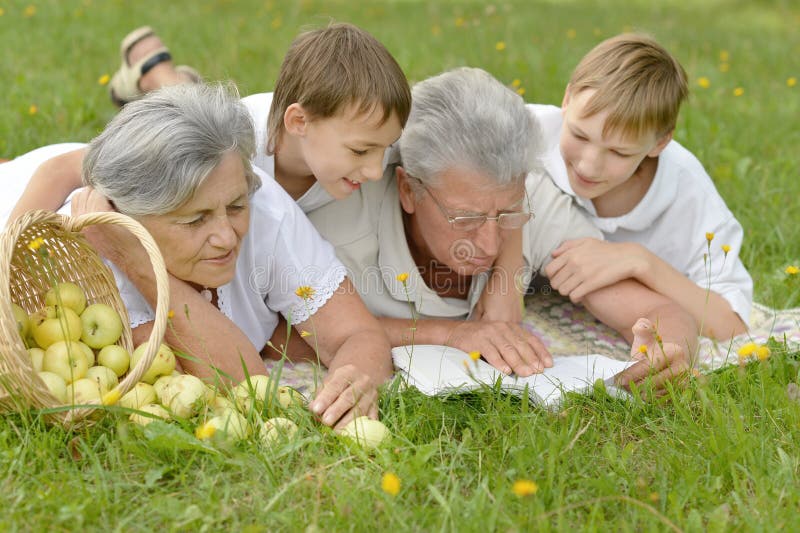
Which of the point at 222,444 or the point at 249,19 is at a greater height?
the point at 249,19

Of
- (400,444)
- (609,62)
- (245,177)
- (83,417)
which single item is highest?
(609,62)

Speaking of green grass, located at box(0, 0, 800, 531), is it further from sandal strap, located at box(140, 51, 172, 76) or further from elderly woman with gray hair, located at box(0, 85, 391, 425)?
sandal strap, located at box(140, 51, 172, 76)

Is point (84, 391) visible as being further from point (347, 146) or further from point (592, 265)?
point (592, 265)

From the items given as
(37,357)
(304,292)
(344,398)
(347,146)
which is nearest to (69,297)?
(37,357)

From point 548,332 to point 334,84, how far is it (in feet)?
5.13

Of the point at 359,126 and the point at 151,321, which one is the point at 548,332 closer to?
the point at 359,126

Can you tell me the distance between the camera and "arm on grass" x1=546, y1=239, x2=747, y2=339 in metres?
3.84

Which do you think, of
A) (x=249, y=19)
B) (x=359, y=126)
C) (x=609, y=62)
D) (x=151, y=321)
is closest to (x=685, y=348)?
(x=609, y=62)

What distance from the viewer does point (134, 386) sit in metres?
2.69

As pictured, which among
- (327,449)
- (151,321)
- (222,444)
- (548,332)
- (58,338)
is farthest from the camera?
(548,332)

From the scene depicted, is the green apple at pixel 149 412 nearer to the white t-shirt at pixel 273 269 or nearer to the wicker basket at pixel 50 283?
the wicker basket at pixel 50 283

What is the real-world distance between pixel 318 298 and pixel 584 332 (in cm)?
134

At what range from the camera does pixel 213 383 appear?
10.0ft

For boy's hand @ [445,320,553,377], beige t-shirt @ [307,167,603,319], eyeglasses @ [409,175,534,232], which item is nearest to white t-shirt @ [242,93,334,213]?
beige t-shirt @ [307,167,603,319]
